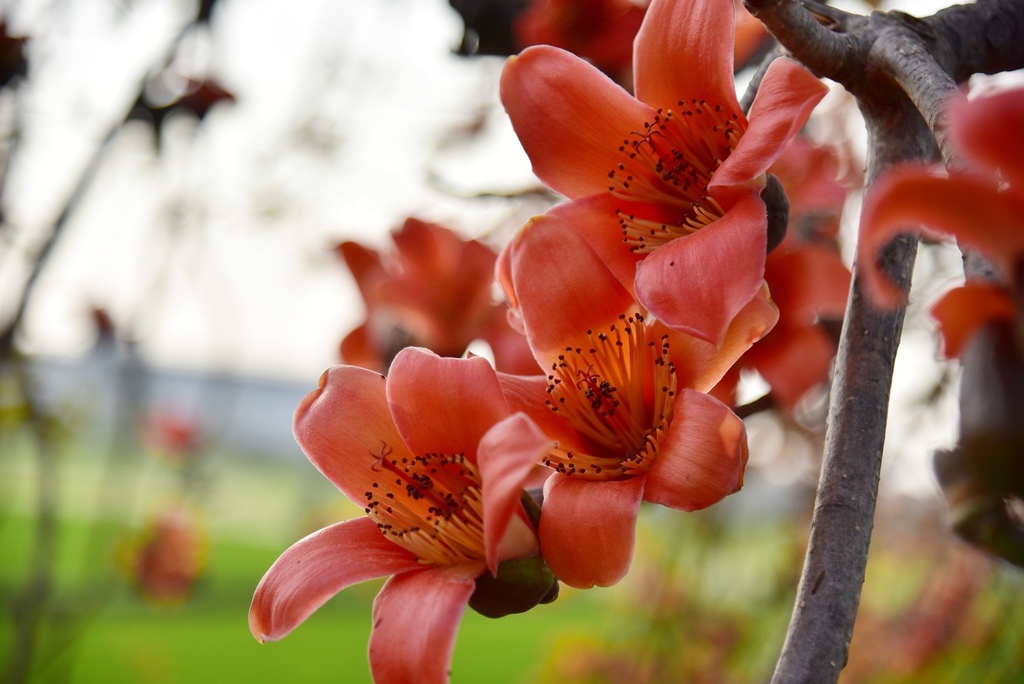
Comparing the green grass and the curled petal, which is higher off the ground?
the curled petal

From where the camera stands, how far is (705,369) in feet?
1.41

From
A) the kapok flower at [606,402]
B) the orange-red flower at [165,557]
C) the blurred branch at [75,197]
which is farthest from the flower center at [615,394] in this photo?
the orange-red flower at [165,557]

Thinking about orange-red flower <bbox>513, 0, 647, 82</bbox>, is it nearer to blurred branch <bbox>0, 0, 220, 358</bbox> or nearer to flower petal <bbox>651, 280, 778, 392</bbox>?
flower petal <bbox>651, 280, 778, 392</bbox>

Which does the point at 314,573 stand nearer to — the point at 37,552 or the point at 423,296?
the point at 423,296

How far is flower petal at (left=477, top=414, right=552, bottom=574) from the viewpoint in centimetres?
33

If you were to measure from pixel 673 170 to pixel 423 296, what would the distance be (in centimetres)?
53

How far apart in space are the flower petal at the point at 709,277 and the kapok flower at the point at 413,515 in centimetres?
8

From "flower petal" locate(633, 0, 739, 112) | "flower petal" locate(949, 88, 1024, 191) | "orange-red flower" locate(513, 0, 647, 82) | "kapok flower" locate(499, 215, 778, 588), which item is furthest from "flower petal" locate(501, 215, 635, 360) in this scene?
"orange-red flower" locate(513, 0, 647, 82)

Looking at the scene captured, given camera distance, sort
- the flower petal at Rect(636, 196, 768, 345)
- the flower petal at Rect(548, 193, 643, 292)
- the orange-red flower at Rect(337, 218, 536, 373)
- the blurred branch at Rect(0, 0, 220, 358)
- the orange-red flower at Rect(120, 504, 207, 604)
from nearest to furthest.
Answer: the flower petal at Rect(636, 196, 768, 345) → the flower petal at Rect(548, 193, 643, 292) → the orange-red flower at Rect(337, 218, 536, 373) → the blurred branch at Rect(0, 0, 220, 358) → the orange-red flower at Rect(120, 504, 207, 604)

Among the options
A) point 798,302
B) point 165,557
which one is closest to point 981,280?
point 798,302

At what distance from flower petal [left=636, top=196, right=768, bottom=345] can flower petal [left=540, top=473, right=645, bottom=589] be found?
3.2 inches

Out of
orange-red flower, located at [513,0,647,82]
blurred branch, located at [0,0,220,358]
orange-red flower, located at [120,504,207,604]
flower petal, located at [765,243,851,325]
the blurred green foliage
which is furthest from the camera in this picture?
orange-red flower, located at [120,504,207,604]

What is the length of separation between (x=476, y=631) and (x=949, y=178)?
17.5 ft

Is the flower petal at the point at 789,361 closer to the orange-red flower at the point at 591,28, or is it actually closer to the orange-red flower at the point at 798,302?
the orange-red flower at the point at 798,302
